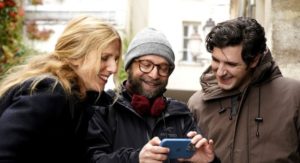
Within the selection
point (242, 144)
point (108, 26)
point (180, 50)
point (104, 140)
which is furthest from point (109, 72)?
point (180, 50)

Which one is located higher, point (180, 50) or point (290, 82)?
point (290, 82)

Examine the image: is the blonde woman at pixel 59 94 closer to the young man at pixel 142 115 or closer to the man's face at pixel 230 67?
the young man at pixel 142 115

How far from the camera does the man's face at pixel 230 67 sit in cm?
361

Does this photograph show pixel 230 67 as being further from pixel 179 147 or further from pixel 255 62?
pixel 179 147

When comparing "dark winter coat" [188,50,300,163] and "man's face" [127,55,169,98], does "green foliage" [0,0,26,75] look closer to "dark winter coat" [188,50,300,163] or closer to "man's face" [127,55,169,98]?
"dark winter coat" [188,50,300,163]

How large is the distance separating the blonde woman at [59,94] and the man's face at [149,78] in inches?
15.8

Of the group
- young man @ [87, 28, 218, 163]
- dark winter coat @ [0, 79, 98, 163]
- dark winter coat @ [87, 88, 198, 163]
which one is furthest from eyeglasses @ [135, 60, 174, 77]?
dark winter coat @ [0, 79, 98, 163]

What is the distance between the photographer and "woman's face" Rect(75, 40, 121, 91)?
270 cm

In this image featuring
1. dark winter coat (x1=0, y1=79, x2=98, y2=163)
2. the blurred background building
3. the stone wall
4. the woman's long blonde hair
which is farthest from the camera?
the blurred background building

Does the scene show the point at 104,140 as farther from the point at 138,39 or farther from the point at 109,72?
the point at 138,39

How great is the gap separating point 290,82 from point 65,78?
1.55 m

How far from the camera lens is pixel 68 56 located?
2.70 metres

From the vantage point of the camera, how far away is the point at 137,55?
3338 millimetres

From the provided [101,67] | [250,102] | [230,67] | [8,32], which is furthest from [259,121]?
[8,32]
